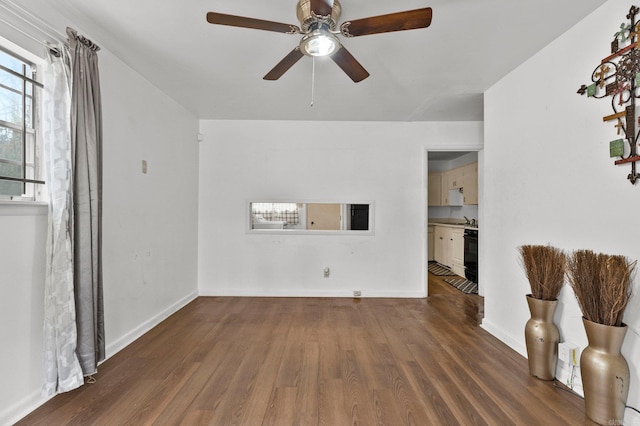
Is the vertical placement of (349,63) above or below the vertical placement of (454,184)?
above

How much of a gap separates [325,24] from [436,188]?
221 inches

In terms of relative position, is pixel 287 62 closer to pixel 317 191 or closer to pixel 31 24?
pixel 31 24

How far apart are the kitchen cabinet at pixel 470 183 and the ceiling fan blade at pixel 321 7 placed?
437 cm

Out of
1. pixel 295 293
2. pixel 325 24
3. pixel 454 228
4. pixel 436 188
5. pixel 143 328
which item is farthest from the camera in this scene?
pixel 436 188

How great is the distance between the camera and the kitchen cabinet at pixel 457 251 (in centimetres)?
495

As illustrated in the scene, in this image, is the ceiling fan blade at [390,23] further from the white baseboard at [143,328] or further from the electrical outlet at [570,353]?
the white baseboard at [143,328]

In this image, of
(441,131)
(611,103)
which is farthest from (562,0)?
(441,131)

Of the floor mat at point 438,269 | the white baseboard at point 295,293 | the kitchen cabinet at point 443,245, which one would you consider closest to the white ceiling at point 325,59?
the white baseboard at point 295,293

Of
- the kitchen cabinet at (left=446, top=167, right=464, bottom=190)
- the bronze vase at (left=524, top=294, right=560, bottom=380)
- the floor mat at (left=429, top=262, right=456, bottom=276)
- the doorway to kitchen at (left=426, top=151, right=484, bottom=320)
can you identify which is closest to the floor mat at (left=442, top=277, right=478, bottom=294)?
the doorway to kitchen at (left=426, top=151, right=484, bottom=320)

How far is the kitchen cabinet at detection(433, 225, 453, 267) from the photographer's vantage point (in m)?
5.43

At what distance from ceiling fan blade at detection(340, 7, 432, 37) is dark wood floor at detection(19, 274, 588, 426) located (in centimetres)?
216

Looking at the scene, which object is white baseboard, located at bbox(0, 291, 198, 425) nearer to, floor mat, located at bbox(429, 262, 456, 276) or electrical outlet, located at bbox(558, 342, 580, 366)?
electrical outlet, located at bbox(558, 342, 580, 366)

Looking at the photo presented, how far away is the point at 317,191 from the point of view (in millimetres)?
3879

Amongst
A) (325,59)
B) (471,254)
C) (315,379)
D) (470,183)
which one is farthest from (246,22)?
(470,183)
